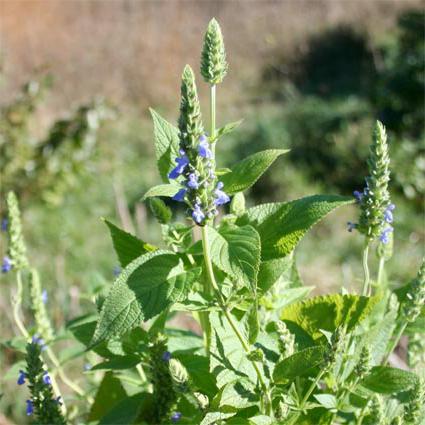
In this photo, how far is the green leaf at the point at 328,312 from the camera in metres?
1.38

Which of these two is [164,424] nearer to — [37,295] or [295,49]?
[37,295]

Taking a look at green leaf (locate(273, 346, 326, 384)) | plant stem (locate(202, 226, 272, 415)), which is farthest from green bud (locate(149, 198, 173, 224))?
green leaf (locate(273, 346, 326, 384))

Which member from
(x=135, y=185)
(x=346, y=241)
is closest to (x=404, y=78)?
(x=346, y=241)

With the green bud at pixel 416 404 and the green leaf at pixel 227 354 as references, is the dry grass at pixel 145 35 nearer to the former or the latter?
the green leaf at pixel 227 354

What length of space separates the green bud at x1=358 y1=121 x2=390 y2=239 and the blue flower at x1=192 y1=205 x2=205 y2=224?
0.37 m

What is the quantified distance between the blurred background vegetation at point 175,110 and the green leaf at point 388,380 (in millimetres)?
872

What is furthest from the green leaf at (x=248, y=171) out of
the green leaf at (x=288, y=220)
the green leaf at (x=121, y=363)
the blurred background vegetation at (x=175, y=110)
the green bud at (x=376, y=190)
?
the blurred background vegetation at (x=175, y=110)

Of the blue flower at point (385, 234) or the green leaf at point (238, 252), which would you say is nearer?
the green leaf at point (238, 252)

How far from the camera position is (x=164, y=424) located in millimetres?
1396

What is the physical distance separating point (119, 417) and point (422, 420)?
637 mm

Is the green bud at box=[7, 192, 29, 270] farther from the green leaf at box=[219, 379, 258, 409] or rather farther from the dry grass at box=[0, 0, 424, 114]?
the dry grass at box=[0, 0, 424, 114]

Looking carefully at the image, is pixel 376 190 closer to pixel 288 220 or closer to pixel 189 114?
pixel 288 220

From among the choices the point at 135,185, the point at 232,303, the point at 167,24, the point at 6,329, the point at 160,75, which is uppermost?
the point at 167,24

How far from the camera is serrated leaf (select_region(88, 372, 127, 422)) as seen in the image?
1.66 m
